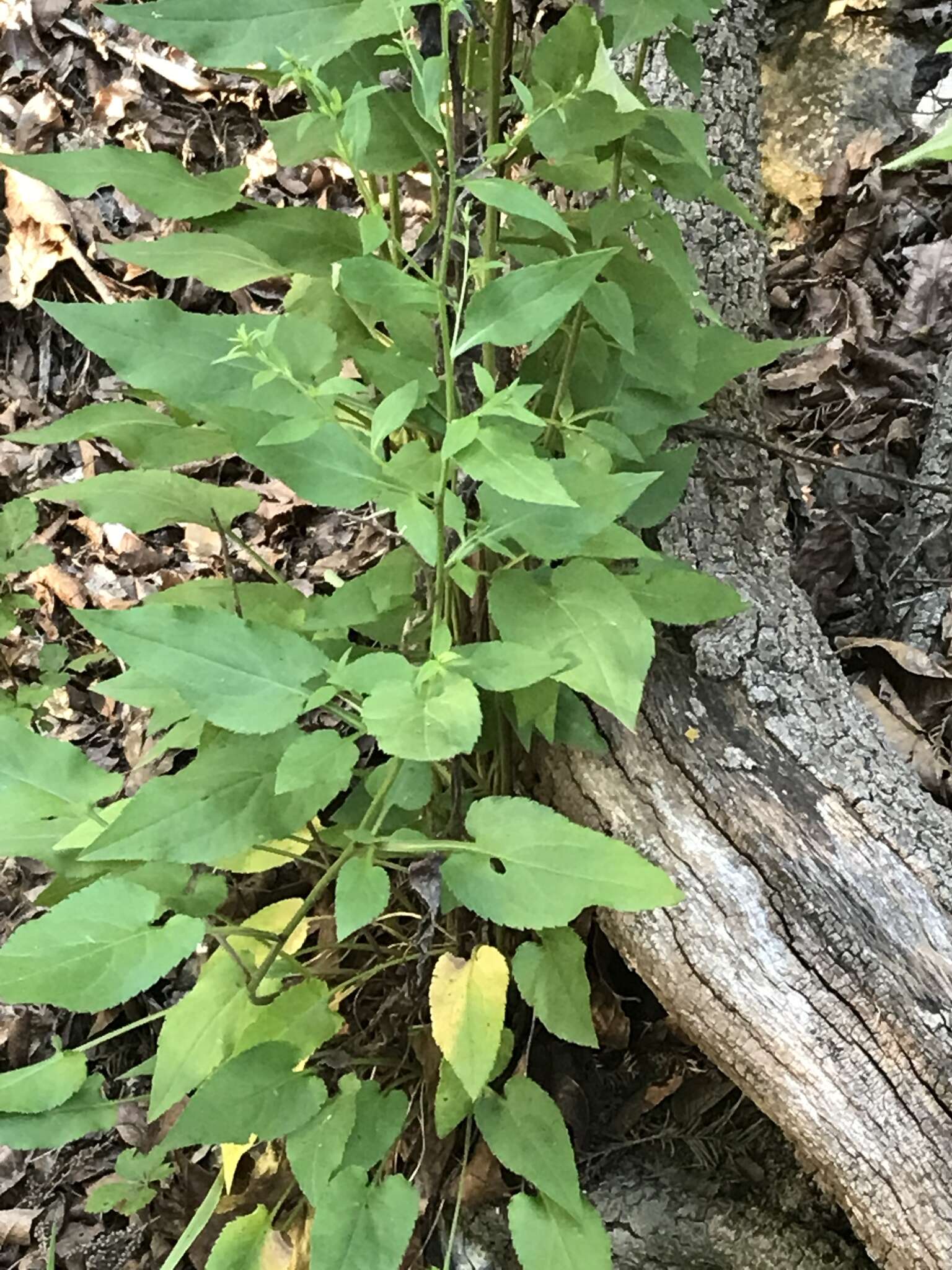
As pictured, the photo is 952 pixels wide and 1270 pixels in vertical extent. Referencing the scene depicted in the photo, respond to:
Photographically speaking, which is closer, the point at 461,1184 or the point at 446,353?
the point at 446,353

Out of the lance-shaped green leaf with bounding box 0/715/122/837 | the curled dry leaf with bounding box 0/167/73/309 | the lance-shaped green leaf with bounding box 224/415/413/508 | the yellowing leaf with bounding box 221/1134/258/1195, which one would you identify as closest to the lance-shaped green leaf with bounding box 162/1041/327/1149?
the yellowing leaf with bounding box 221/1134/258/1195

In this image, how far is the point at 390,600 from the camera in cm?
122

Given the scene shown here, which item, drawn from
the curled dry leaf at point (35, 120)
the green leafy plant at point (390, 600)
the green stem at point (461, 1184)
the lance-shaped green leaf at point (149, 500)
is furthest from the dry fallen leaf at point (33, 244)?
the green stem at point (461, 1184)

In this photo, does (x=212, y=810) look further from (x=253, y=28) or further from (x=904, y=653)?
(x=904, y=653)

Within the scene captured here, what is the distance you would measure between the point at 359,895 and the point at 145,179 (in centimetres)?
84

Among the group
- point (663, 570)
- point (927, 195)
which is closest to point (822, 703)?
point (663, 570)

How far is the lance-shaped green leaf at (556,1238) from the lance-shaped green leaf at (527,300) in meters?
1.04

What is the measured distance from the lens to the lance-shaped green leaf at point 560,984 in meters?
1.23

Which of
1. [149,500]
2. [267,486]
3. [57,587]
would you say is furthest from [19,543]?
[149,500]

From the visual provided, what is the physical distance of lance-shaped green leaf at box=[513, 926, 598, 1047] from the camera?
1.23m

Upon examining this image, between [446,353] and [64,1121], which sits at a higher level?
[446,353]

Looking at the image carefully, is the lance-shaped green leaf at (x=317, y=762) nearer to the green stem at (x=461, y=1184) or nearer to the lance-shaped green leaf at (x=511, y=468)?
the lance-shaped green leaf at (x=511, y=468)

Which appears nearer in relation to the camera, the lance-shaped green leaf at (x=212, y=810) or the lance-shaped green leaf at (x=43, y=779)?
the lance-shaped green leaf at (x=212, y=810)

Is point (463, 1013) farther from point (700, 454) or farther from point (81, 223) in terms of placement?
point (81, 223)
